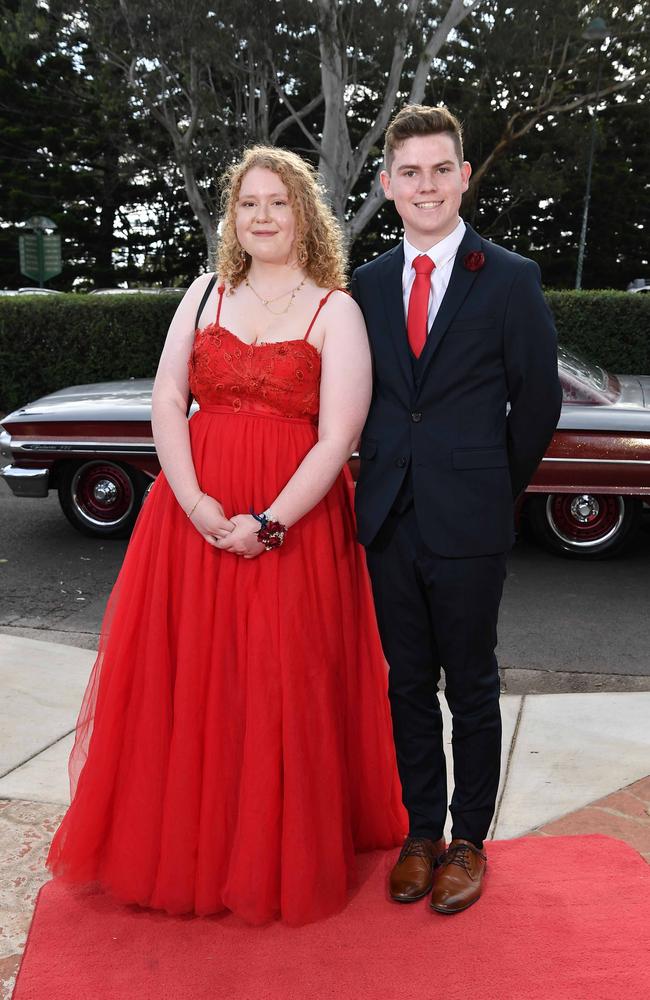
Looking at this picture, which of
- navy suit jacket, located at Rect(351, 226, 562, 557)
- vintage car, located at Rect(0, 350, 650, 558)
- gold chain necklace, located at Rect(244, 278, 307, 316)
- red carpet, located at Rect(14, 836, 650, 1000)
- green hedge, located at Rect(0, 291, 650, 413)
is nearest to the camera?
red carpet, located at Rect(14, 836, 650, 1000)

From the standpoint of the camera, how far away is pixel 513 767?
378 centimetres

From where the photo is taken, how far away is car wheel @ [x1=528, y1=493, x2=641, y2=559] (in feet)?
21.8

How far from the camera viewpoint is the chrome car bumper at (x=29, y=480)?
7125 millimetres

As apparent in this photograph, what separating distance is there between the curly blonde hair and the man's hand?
2.30 ft

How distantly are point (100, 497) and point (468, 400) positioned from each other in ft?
16.5

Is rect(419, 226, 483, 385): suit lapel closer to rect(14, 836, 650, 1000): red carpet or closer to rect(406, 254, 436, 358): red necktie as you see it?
rect(406, 254, 436, 358): red necktie

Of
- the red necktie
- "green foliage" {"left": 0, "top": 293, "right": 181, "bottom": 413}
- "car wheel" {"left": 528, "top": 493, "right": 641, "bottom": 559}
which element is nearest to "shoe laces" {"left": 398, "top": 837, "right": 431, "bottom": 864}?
the red necktie

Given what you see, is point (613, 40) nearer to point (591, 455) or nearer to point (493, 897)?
point (591, 455)

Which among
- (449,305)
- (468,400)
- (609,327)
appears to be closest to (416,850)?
(468,400)

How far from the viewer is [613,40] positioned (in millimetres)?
21625

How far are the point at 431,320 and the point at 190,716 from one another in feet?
4.15

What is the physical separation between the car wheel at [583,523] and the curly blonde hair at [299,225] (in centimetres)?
410

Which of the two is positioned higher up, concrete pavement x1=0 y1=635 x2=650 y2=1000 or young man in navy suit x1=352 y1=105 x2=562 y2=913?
young man in navy suit x1=352 y1=105 x2=562 y2=913

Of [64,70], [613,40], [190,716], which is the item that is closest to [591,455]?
[190,716]
